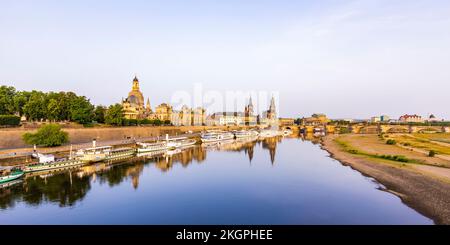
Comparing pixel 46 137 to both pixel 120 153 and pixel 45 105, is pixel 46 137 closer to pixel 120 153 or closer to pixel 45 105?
pixel 120 153

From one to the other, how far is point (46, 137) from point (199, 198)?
30.1 metres

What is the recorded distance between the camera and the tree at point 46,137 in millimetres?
45044

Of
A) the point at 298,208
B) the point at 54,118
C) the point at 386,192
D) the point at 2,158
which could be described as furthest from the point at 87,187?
the point at 54,118

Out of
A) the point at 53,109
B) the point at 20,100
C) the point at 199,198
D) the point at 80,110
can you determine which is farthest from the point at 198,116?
the point at 199,198

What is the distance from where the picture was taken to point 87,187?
31438 millimetres

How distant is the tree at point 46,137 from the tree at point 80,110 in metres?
25.2

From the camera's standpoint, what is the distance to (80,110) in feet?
238

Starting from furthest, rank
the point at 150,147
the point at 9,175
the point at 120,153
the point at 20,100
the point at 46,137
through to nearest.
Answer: the point at 20,100
the point at 150,147
the point at 120,153
the point at 46,137
the point at 9,175

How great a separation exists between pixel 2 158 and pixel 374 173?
146ft

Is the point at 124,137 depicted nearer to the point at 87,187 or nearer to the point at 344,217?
the point at 87,187

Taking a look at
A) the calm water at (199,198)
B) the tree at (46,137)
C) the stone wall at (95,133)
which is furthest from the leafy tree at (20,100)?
the calm water at (199,198)

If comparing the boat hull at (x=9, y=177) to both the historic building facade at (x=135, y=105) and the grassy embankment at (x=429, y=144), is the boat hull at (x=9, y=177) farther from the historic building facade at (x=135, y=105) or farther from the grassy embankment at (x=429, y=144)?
the historic building facade at (x=135, y=105)

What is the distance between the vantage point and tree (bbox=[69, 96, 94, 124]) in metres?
71.8
